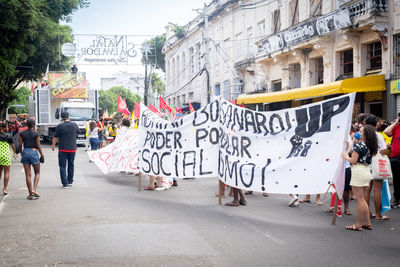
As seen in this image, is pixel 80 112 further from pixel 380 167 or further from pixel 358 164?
pixel 358 164

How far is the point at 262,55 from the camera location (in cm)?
2573

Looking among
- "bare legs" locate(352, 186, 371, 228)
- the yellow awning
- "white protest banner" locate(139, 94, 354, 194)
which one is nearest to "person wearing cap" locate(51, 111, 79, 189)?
"white protest banner" locate(139, 94, 354, 194)

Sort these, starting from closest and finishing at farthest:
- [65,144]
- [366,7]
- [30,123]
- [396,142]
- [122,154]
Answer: [396,142] → [30,123] → [65,144] → [122,154] → [366,7]

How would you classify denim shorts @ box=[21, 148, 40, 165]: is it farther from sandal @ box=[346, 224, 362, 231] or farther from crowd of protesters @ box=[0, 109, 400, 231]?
sandal @ box=[346, 224, 362, 231]

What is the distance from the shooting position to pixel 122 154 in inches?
478

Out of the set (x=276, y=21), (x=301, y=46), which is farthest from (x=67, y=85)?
(x=301, y=46)

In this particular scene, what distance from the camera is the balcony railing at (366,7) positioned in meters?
16.8

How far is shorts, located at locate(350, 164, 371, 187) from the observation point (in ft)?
22.1

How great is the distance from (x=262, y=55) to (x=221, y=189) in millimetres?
18027

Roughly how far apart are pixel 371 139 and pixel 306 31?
591 inches

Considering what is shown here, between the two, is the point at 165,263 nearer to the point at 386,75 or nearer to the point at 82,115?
the point at 386,75

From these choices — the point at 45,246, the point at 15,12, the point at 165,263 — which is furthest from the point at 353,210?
the point at 15,12

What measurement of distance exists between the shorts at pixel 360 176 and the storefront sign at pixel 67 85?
86.2 ft

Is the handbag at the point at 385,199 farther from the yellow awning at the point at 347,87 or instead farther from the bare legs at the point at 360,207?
the yellow awning at the point at 347,87
